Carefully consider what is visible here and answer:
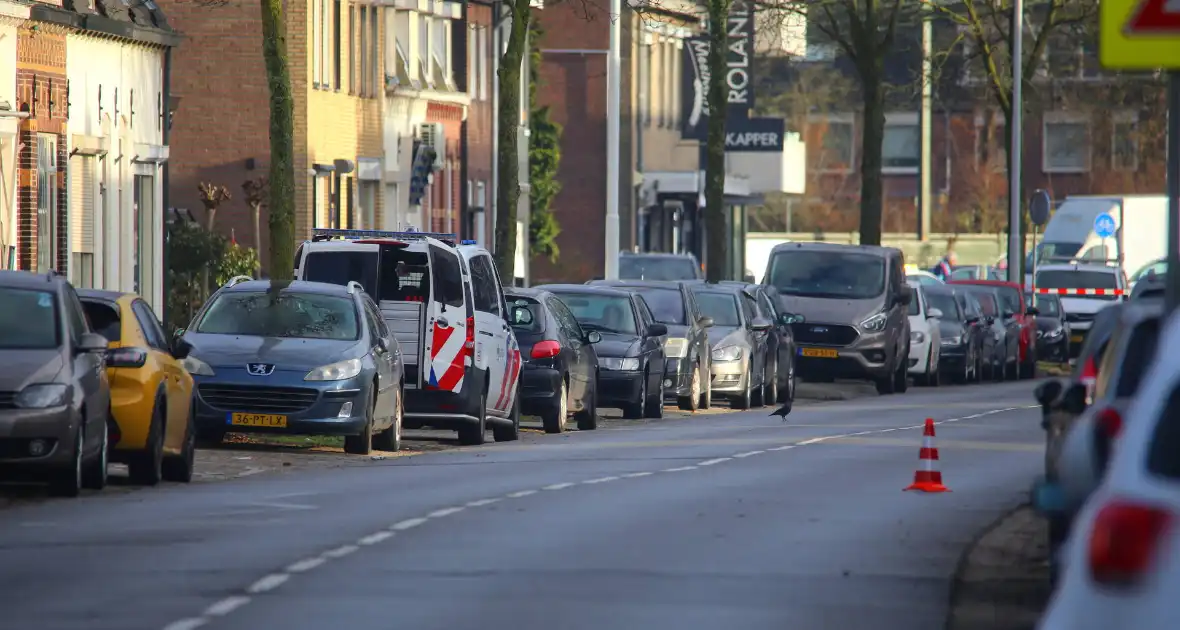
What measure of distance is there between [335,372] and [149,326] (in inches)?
115

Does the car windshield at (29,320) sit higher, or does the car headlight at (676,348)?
the car windshield at (29,320)

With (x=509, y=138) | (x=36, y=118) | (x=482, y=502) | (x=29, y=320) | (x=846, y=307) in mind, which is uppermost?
(x=36, y=118)

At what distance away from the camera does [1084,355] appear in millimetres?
14656

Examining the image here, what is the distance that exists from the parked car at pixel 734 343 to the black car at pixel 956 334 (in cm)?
1007

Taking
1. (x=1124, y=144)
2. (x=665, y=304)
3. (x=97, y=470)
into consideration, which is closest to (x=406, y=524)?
(x=97, y=470)

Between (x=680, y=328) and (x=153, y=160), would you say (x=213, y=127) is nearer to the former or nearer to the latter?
(x=153, y=160)

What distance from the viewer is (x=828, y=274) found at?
1657 inches

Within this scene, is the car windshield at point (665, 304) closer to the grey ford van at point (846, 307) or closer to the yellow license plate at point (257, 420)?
the grey ford van at point (846, 307)

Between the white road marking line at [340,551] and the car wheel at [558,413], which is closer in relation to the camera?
the white road marking line at [340,551]

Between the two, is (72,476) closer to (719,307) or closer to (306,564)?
(306,564)

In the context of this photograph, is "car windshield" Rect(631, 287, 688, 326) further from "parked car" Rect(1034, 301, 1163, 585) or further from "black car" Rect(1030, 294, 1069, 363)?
"parked car" Rect(1034, 301, 1163, 585)

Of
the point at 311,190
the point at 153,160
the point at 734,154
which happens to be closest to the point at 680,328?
the point at 153,160

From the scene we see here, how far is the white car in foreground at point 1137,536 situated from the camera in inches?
273

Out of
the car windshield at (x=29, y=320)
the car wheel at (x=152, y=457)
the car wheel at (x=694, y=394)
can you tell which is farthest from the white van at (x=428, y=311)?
the car wheel at (x=694, y=394)
